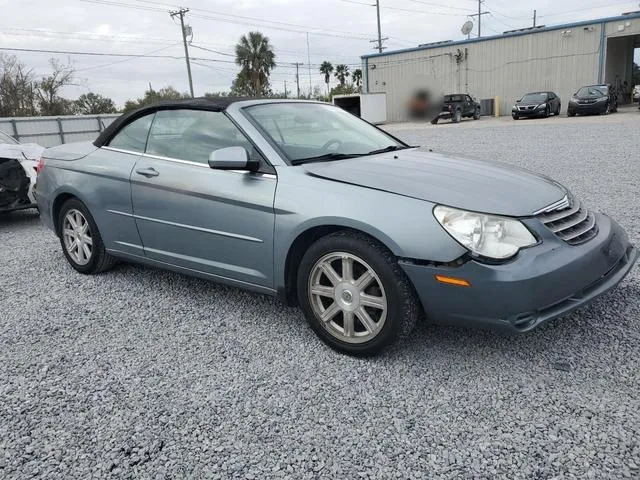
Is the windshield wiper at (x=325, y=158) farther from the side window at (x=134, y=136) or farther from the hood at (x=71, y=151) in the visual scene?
the hood at (x=71, y=151)

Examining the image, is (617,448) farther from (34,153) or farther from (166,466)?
(34,153)

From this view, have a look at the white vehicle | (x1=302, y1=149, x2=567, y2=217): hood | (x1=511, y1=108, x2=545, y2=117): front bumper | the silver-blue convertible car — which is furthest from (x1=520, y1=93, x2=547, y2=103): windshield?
(x1=302, y1=149, x2=567, y2=217): hood

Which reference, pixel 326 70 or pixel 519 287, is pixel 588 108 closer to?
pixel 519 287

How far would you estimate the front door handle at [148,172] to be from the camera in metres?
3.60

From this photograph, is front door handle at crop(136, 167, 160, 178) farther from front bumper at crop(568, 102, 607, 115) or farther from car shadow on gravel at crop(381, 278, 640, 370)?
front bumper at crop(568, 102, 607, 115)

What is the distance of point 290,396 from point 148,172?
1956mm

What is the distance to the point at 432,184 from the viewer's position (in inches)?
109

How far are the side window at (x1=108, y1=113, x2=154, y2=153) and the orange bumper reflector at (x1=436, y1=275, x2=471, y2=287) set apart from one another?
2473 millimetres

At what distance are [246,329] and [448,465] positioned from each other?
65.3 inches

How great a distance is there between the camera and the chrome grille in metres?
2.67

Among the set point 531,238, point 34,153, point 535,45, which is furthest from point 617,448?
point 535,45

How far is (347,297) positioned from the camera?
2.82m

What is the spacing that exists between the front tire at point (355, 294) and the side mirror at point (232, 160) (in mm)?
636

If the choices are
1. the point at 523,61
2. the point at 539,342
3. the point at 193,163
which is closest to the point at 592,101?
the point at 523,61
